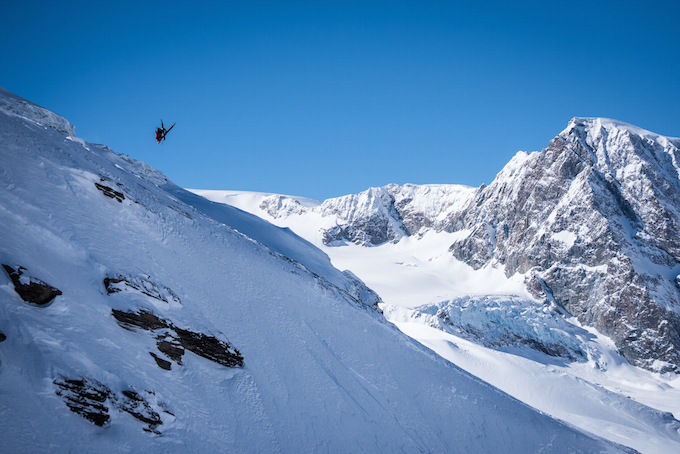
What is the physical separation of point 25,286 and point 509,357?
56032mm

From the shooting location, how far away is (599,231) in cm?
11294

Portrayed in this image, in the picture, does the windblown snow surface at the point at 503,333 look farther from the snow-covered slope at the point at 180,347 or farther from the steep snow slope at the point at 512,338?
the snow-covered slope at the point at 180,347

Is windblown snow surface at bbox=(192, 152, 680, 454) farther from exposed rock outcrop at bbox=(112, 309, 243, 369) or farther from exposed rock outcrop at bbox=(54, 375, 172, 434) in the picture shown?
exposed rock outcrop at bbox=(54, 375, 172, 434)

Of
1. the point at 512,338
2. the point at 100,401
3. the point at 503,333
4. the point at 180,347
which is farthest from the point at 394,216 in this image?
the point at 100,401

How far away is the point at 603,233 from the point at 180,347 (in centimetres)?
12721

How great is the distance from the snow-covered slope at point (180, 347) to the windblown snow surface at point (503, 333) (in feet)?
88.5

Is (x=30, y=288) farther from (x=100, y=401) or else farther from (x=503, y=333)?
(x=503, y=333)

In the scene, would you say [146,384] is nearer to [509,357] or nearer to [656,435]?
[656,435]

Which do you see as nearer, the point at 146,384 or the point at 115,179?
the point at 146,384

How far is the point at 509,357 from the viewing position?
176ft

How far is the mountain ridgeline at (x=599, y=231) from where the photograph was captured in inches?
3994

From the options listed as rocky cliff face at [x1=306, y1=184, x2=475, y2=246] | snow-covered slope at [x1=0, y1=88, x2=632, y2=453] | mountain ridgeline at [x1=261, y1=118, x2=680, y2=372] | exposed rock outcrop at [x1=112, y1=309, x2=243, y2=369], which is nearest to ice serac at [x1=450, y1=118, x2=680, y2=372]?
mountain ridgeline at [x1=261, y1=118, x2=680, y2=372]

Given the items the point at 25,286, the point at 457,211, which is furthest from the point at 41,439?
the point at 457,211

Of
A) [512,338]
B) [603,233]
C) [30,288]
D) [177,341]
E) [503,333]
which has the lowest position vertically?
[177,341]
